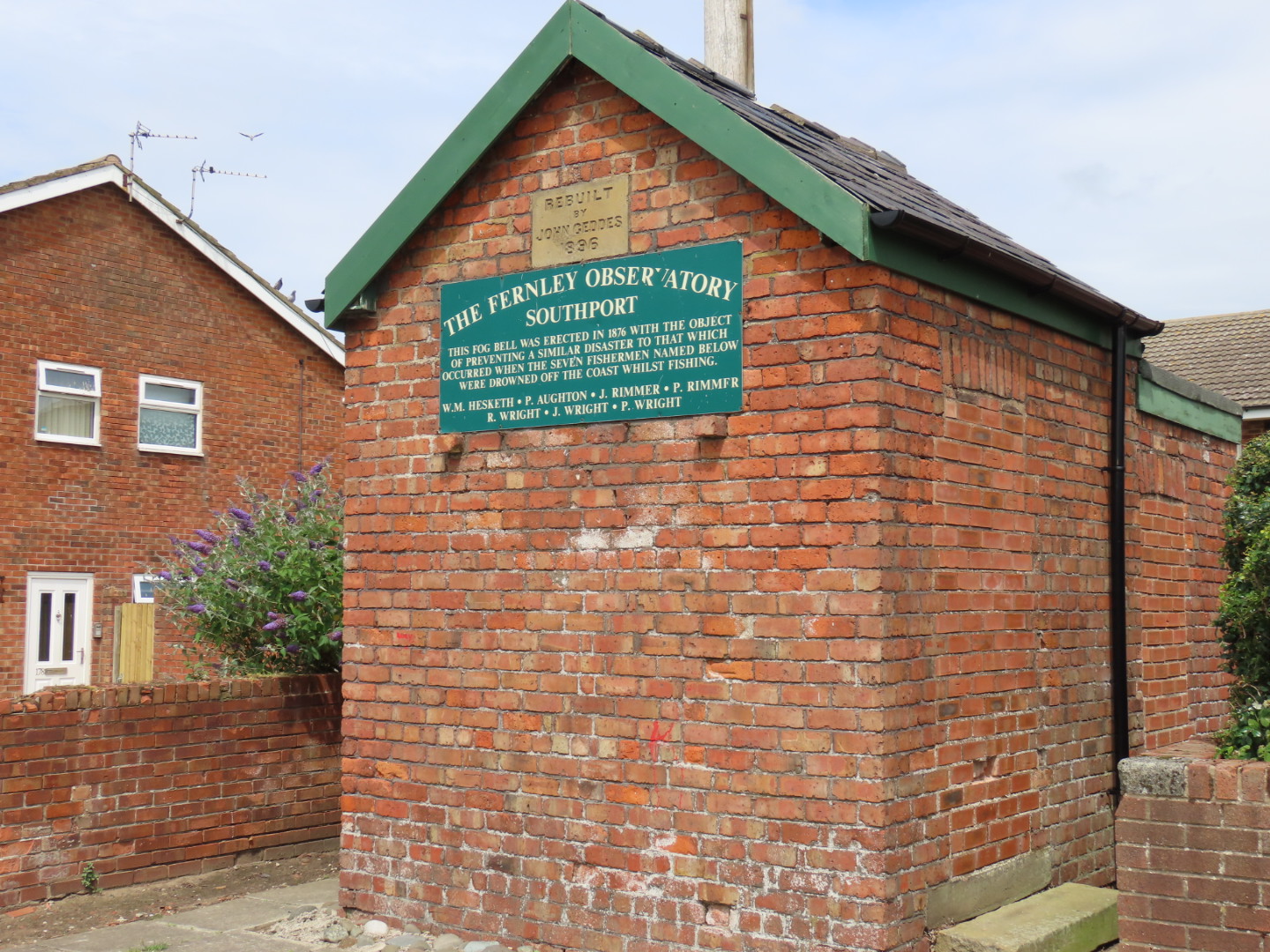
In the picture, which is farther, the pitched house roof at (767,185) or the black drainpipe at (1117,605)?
the black drainpipe at (1117,605)

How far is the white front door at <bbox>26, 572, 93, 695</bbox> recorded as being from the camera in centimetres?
1681

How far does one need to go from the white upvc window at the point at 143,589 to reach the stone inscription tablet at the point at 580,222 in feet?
42.8

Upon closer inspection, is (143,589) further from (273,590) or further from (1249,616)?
(1249,616)

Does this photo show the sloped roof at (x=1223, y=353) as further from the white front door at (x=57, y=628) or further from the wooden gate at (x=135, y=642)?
the white front door at (x=57, y=628)

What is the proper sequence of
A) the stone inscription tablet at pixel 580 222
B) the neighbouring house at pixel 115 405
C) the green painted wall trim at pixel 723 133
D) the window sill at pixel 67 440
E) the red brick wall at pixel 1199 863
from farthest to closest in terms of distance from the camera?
the window sill at pixel 67 440 < the neighbouring house at pixel 115 405 < the stone inscription tablet at pixel 580 222 < the green painted wall trim at pixel 723 133 < the red brick wall at pixel 1199 863

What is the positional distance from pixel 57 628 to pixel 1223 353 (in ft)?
54.7

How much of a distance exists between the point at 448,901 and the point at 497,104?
4029mm

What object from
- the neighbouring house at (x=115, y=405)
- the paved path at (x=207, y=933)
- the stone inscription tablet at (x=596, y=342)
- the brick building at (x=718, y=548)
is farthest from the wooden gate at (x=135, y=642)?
the stone inscription tablet at (x=596, y=342)

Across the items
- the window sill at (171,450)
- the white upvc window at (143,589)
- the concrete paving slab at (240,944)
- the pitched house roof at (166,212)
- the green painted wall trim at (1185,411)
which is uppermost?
the pitched house roof at (166,212)

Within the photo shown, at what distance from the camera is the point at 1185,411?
323 inches

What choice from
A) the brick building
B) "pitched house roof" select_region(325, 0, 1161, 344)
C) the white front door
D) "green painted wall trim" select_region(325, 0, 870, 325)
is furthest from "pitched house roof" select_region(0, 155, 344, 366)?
the brick building

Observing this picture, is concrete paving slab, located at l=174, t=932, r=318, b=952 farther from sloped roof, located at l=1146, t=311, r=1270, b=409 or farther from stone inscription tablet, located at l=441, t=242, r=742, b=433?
sloped roof, located at l=1146, t=311, r=1270, b=409

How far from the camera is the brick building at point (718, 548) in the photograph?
552 centimetres

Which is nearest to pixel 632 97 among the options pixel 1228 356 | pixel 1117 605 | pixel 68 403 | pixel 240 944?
pixel 1117 605
